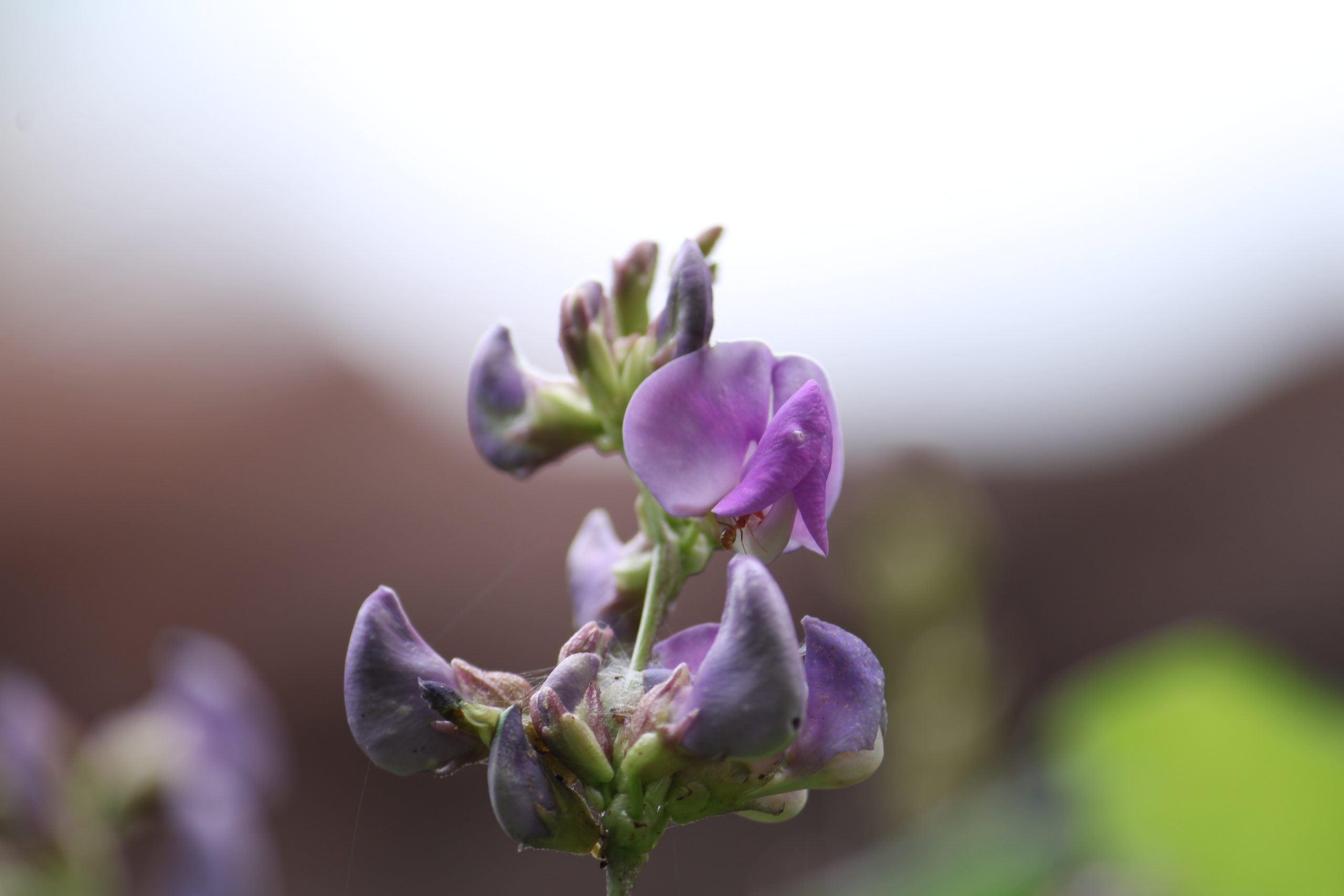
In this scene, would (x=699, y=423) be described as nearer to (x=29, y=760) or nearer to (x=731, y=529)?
(x=731, y=529)

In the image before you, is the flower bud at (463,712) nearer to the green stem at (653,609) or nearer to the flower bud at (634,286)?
the green stem at (653,609)

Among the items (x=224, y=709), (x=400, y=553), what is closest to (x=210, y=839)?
(x=224, y=709)

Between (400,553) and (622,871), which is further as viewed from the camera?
(400,553)

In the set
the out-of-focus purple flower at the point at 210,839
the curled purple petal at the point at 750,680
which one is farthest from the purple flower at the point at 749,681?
the out-of-focus purple flower at the point at 210,839

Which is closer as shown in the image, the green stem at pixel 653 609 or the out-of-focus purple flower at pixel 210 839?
the green stem at pixel 653 609

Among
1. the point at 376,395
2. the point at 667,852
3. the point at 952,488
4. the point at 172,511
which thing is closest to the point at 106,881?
the point at 952,488

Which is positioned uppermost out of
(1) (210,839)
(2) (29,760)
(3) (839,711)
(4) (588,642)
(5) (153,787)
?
(4) (588,642)

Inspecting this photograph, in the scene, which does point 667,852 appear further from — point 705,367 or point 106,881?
point 705,367
